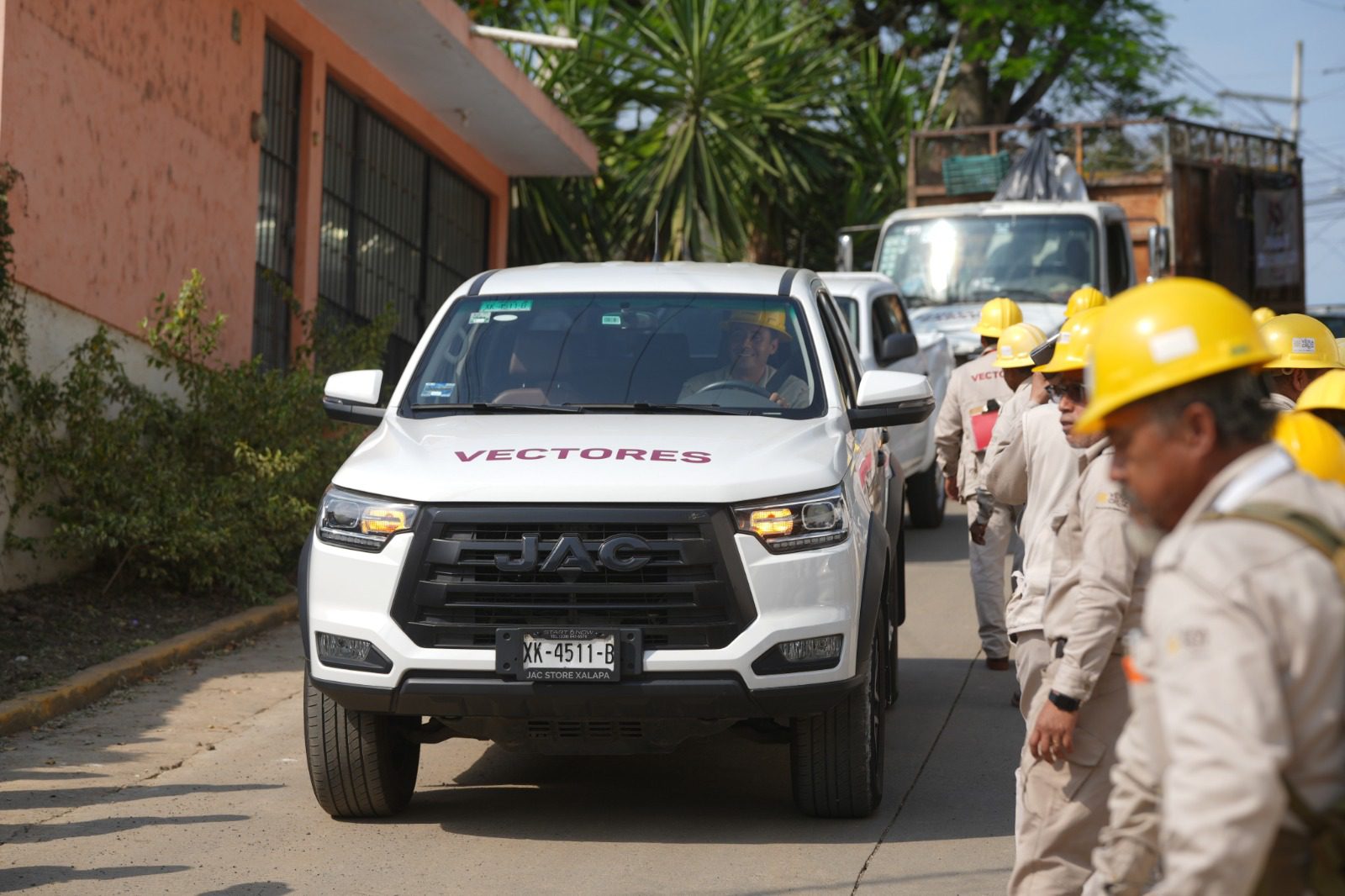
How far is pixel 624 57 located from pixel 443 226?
184 inches

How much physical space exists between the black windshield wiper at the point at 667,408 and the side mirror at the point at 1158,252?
36.4 feet

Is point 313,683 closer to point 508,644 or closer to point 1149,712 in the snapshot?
point 508,644

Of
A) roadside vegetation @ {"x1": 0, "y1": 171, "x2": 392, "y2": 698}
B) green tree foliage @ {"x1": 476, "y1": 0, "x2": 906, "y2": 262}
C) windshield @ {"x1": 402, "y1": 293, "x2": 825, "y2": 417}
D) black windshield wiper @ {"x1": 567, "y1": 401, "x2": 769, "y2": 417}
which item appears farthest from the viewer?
green tree foliage @ {"x1": 476, "y1": 0, "x2": 906, "y2": 262}

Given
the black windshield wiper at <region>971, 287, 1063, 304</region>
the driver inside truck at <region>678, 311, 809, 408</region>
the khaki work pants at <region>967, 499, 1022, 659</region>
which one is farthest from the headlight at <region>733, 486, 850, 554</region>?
the black windshield wiper at <region>971, 287, 1063, 304</region>

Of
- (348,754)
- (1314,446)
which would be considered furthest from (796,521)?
(1314,446)

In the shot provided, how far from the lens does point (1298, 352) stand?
6023mm

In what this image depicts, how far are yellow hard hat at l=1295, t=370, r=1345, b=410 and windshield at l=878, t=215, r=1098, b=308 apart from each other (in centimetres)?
1202

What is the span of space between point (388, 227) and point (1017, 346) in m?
10.9

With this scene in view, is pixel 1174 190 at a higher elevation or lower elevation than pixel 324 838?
higher

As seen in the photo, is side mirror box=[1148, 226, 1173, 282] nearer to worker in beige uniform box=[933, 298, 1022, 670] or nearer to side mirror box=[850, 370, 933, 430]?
worker in beige uniform box=[933, 298, 1022, 670]

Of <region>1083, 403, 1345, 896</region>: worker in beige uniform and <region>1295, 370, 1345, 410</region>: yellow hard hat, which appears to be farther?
<region>1295, 370, 1345, 410</region>: yellow hard hat

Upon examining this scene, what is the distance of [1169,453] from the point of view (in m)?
2.50

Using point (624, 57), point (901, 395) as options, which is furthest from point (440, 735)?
point (624, 57)

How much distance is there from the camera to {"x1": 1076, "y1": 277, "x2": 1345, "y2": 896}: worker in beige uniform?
2.25 meters
